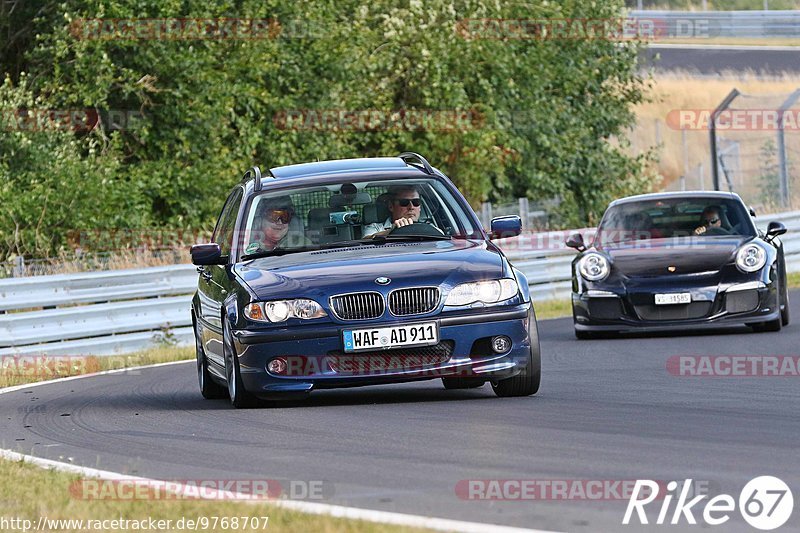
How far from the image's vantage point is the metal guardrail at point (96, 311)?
1756 centimetres

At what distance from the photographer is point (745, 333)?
607 inches

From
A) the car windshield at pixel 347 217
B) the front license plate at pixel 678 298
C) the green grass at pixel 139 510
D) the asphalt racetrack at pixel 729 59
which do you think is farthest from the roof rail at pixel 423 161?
the asphalt racetrack at pixel 729 59

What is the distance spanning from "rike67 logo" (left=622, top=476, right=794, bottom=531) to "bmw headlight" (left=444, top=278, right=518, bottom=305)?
3304 millimetres

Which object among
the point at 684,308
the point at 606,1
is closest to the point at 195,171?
the point at 606,1

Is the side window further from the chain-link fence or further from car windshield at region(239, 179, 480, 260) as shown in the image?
the chain-link fence

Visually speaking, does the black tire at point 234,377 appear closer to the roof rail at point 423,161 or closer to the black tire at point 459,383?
the black tire at point 459,383

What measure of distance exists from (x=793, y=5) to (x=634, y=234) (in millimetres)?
49586

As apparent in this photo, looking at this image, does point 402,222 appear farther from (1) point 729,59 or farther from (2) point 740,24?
(2) point 740,24

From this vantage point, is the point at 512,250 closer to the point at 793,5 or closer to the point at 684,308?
the point at 684,308

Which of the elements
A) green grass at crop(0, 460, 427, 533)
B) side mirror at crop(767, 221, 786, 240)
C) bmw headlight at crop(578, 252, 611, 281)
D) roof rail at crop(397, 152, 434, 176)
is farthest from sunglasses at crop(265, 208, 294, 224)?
side mirror at crop(767, 221, 786, 240)

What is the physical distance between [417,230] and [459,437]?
2.76m

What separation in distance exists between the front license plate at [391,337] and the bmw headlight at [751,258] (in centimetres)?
628

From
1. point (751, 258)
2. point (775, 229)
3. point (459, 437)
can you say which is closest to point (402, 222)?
point (459, 437)

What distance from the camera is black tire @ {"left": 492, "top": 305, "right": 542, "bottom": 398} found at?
32.6 feet
